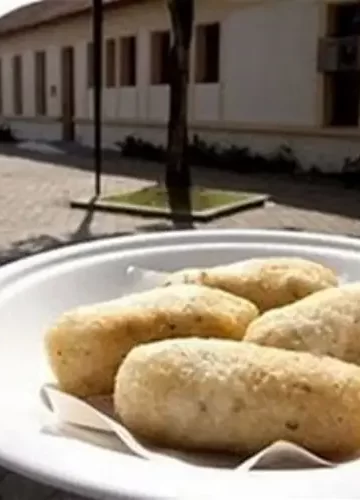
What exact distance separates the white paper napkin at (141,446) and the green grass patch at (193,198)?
8893 millimetres

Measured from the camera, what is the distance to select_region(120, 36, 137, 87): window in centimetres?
1902

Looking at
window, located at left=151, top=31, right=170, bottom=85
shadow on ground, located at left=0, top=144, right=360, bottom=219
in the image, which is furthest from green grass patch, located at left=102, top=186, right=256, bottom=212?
window, located at left=151, top=31, right=170, bottom=85

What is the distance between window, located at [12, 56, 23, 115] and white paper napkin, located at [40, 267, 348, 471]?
77.0ft

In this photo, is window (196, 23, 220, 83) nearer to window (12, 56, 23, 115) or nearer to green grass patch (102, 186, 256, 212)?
green grass patch (102, 186, 256, 212)

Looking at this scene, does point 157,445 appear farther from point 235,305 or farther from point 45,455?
point 235,305

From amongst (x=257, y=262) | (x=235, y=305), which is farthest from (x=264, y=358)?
(x=257, y=262)

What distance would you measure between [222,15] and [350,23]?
9.55ft

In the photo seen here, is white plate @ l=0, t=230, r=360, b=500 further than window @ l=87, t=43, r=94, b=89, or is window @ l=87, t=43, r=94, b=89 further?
window @ l=87, t=43, r=94, b=89

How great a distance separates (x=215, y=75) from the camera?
17047 mm

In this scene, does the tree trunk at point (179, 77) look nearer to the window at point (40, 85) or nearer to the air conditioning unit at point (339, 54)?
the air conditioning unit at point (339, 54)

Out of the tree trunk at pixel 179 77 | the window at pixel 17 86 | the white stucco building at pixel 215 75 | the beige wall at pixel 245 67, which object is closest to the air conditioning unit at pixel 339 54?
the white stucco building at pixel 215 75

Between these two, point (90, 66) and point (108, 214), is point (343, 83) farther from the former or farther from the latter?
point (90, 66)

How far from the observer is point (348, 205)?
441 inches

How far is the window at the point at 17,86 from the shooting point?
2412 cm
